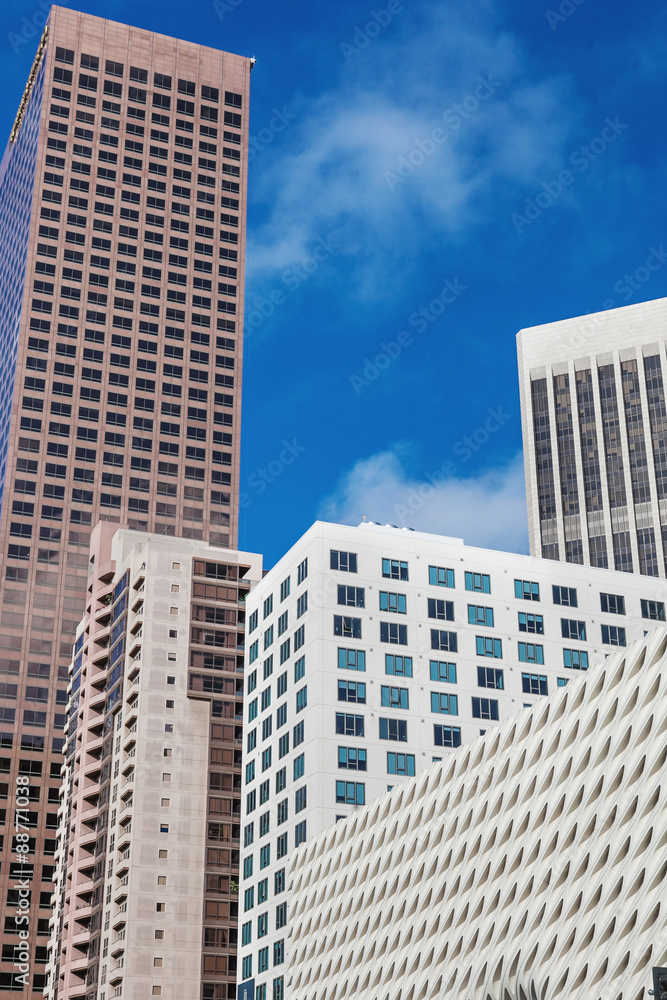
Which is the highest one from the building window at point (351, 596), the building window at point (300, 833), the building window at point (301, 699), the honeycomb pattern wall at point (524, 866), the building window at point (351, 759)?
the building window at point (351, 596)

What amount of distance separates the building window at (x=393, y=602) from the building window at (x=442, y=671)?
499 centimetres

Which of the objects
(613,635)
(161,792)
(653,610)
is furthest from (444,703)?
(161,792)

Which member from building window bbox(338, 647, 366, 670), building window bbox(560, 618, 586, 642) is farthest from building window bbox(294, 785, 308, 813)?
building window bbox(560, 618, 586, 642)


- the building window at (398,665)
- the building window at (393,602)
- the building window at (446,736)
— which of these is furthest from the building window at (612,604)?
the building window at (398,665)

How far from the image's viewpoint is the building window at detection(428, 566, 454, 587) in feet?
378

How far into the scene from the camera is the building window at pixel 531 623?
116812 millimetres

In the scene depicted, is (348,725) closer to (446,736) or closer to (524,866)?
(446,736)

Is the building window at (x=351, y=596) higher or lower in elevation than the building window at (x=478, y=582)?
lower

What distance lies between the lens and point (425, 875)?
266 ft

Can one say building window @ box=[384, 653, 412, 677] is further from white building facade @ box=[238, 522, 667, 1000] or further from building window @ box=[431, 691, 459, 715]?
building window @ box=[431, 691, 459, 715]

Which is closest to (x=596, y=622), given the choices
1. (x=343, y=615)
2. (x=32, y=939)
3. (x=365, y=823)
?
(x=343, y=615)

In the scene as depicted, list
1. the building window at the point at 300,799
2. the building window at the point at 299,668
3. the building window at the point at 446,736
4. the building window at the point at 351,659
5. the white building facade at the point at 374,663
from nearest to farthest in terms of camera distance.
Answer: the building window at the point at 300,799 < the white building facade at the point at 374,663 < the building window at the point at 351,659 < the building window at the point at 446,736 < the building window at the point at 299,668

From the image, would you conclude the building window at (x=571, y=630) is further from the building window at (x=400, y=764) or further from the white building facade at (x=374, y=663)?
the building window at (x=400, y=764)

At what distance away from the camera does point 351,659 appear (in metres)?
109
